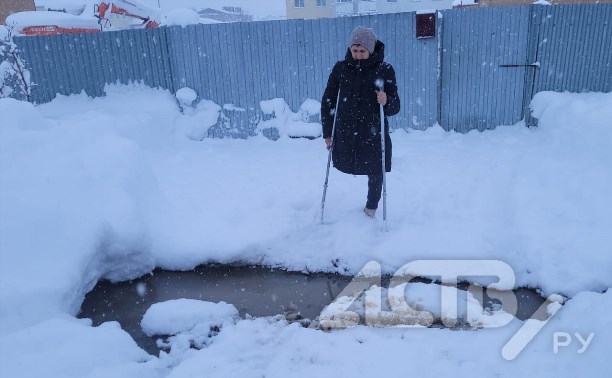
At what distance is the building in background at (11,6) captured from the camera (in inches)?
900

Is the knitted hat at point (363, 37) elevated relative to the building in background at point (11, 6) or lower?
lower

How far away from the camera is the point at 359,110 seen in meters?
4.70

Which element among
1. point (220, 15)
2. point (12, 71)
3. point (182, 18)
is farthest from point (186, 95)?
point (220, 15)

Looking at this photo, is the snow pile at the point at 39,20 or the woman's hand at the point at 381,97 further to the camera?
the snow pile at the point at 39,20

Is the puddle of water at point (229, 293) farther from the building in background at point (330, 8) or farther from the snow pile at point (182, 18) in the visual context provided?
the building in background at point (330, 8)

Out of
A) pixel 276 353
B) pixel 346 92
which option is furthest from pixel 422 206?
pixel 276 353

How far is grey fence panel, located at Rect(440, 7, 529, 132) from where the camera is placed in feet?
25.1

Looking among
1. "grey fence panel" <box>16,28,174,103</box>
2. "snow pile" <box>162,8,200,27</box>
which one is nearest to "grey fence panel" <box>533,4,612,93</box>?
"snow pile" <box>162,8,200,27</box>

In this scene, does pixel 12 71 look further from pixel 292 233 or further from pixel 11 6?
pixel 11 6

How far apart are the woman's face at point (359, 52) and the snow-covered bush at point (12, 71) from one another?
7940 millimetres

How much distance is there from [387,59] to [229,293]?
5.75m

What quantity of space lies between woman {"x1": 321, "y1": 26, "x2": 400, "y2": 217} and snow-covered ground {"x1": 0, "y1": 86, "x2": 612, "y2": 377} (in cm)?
71

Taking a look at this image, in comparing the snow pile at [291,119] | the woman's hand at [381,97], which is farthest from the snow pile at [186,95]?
the woman's hand at [381,97]

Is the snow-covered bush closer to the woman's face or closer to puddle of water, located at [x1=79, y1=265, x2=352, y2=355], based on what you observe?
puddle of water, located at [x1=79, y1=265, x2=352, y2=355]
